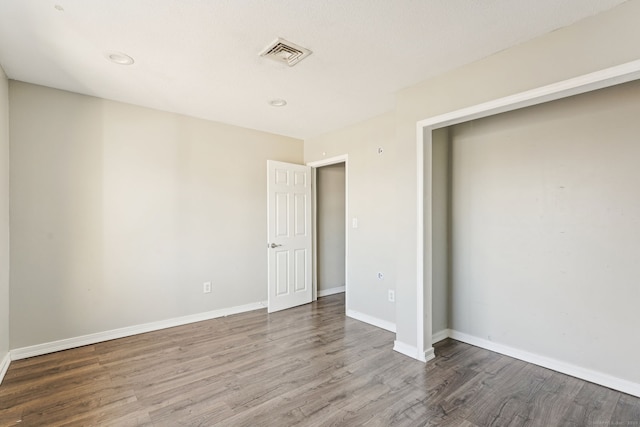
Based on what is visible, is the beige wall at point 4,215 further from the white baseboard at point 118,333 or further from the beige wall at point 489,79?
the beige wall at point 489,79

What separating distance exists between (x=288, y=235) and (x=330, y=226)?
989mm

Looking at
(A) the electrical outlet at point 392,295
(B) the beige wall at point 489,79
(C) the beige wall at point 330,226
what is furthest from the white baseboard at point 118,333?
(B) the beige wall at point 489,79

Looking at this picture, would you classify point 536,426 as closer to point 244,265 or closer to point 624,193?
point 624,193

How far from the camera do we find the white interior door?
4.22 metres

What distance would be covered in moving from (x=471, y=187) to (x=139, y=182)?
3618 millimetres

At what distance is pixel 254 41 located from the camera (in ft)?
6.96

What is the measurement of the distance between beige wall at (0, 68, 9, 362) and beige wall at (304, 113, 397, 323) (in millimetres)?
3402

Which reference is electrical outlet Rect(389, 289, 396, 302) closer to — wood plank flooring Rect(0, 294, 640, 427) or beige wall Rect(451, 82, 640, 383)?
wood plank flooring Rect(0, 294, 640, 427)

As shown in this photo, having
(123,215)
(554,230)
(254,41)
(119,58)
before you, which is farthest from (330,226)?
(119,58)

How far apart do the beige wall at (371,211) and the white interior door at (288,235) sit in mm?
786

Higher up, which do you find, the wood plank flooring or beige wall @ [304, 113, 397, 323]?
beige wall @ [304, 113, 397, 323]

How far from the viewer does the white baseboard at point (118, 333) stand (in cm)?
280

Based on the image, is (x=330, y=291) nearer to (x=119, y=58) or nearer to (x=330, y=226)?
(x=330, y=226)

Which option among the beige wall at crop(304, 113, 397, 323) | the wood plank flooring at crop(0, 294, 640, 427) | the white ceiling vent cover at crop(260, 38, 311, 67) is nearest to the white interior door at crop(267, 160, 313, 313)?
the beige wall at crop(304, 113, 397, 323)
